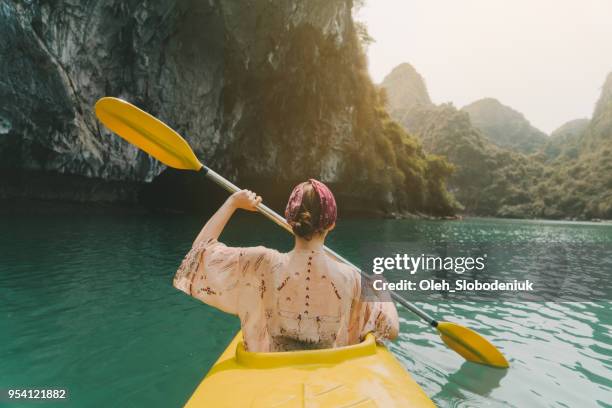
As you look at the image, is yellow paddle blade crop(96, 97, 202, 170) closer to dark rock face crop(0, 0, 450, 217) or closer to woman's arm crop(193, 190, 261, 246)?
woman's arm crop(193, 190, 261, 246)

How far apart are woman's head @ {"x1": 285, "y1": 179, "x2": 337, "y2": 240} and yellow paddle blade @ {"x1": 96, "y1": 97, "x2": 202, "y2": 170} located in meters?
1.63

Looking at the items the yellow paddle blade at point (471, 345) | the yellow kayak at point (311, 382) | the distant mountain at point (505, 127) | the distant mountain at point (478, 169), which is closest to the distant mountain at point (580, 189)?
the distant mountain at point (478, 169)

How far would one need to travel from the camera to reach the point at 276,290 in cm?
179

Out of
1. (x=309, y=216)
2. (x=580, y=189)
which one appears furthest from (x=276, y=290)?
(x=580, y=189)

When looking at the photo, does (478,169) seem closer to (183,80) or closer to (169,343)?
(183,80)

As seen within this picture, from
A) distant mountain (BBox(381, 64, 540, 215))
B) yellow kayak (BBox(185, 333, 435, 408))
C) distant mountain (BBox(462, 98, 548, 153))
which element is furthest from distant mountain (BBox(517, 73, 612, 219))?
yellow kayak (BBox(185, 333, 435, 408))

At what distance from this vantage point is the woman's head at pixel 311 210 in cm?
173

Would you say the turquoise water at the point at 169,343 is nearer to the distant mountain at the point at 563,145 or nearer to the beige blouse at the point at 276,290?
the beige blouse at the point at 276,290

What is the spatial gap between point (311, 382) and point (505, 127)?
553 ft

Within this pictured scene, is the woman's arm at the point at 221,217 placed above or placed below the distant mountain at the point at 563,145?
below

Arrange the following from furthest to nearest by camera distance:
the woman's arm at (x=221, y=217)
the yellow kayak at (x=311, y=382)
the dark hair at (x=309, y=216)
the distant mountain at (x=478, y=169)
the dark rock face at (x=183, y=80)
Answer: the distant mountain at (x=478, y=169), the dark rock face at (x=183, y=80), the woman's arm at (x=221, y=217), the dark hair at (x=309, y=216), the yellow kayak at (x=311, y=382)

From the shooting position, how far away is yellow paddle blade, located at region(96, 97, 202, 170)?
3.15 metres

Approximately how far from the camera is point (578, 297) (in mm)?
6922

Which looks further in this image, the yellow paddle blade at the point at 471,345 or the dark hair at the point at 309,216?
the yellow paddle blade at the point at 471,345
